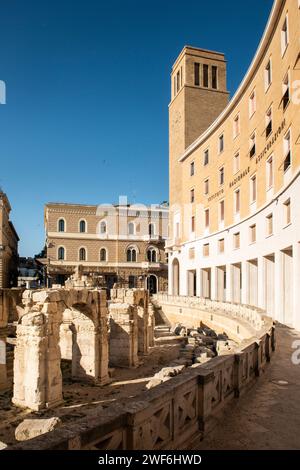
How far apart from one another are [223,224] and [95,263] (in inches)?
937

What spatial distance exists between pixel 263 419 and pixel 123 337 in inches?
579

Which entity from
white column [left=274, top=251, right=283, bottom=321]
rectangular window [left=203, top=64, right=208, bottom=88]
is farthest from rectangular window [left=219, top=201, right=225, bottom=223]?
rectangular window [left=203, top=64, right=208, bottom=88]

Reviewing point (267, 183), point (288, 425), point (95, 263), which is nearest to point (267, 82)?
point (267, 183)

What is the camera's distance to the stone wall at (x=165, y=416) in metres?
3.39

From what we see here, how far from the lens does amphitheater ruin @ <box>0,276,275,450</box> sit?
3.99 m

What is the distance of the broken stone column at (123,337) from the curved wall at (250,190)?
25.4ft

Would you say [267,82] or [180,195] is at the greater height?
[267,82]

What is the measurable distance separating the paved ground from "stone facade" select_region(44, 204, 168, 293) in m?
41.1

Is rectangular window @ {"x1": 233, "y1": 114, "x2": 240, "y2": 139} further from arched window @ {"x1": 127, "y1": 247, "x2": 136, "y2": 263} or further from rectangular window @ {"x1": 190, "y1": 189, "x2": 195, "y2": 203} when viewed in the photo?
arched window @ {"x1": 127, "y1": 247, "x2": 136, "y2": 263}

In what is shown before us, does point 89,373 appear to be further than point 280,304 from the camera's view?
No
